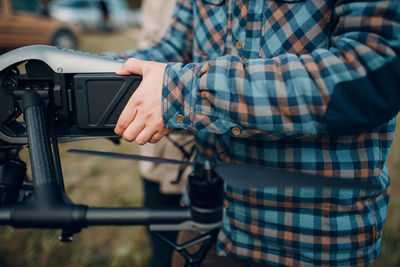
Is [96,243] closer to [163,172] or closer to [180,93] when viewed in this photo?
[163,172]

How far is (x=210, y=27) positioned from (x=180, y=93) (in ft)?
1.36

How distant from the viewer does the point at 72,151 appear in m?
0.73

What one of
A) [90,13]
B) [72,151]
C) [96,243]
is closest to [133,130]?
[72,151]

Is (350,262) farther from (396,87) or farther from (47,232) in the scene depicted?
(47,232)

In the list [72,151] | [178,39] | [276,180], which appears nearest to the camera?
[276,180]

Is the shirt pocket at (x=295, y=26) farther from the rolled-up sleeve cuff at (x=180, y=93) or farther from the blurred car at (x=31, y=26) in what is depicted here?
the blurred car at (x=31, y=26)

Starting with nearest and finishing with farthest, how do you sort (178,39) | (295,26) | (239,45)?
(295,26) < (239,45) < (178,39)

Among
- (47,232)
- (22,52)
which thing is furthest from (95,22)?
(22,52)

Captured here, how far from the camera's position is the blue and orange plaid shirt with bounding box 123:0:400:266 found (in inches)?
26.5

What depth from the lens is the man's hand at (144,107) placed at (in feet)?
2.60

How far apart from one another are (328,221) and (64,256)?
1916 mm

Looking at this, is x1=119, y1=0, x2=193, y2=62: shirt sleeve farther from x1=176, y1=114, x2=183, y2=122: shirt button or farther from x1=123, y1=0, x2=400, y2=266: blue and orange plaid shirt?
x1=176, y1=114, x2=183, y2=122: shirt button

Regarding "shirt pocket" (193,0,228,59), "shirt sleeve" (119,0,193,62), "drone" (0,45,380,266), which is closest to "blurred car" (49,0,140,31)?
"shirt sleeve" (119,0,193,62)

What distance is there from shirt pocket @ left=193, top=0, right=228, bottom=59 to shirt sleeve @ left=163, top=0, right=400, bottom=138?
305 millimetres
